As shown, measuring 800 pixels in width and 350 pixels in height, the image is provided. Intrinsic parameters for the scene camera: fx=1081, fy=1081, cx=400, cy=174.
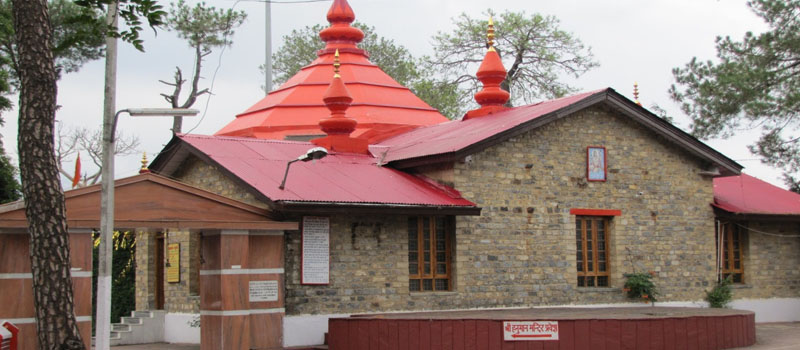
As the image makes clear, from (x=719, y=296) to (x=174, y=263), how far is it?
37.8 ft

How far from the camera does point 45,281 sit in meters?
12.6

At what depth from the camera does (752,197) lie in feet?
83.9

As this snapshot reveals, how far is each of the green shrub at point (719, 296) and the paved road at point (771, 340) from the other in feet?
2.84

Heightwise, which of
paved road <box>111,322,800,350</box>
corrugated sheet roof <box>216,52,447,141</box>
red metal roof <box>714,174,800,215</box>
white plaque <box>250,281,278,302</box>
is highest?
corrugated sheet roof <box>216,52,447,141</box>

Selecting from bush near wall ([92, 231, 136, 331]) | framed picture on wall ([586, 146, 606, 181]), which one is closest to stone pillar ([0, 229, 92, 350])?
bush near wall ([92, 231, 136, 331])

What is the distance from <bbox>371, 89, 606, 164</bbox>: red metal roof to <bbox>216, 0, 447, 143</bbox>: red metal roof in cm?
172

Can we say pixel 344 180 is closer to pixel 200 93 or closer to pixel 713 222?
pixel 713 222

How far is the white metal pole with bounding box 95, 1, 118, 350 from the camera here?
45.3ft

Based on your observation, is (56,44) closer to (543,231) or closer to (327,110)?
(327,110)

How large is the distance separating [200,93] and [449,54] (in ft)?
34.5

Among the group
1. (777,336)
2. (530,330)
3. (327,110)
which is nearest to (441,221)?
(530,330)

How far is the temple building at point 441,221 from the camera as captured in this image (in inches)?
704

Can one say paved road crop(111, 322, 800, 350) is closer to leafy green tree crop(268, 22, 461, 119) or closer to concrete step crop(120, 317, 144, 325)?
concrete step crop(120, 317, 144, 325)

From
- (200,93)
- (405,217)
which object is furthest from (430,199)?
(200,93)
